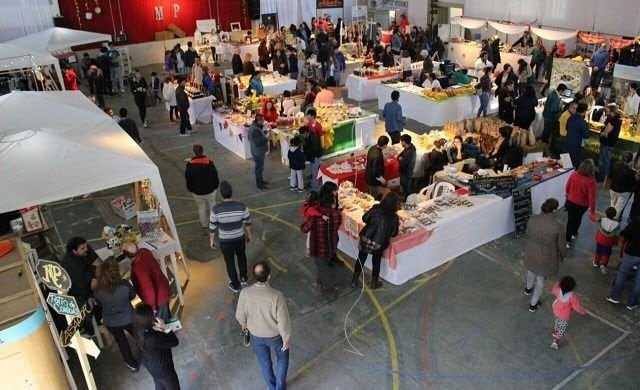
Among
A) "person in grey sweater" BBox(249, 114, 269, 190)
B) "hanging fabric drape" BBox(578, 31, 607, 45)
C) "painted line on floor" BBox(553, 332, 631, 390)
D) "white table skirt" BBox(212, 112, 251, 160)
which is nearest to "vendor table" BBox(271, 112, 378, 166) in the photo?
"white table skirt" BBox(212, 112, 251, 160)

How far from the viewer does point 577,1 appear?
1691 cm

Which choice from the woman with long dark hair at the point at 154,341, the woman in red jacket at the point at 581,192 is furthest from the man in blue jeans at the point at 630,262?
the woman with long dark hair at the point at 154,341

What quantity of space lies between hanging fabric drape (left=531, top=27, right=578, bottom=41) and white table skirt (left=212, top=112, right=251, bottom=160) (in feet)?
37.2

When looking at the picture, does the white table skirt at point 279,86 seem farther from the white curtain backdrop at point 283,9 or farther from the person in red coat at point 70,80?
the white curtain backdrop at point 283,9

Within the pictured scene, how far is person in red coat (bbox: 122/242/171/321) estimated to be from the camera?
529 centimetres

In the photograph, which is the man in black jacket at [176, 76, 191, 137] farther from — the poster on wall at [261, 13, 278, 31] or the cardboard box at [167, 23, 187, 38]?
the poster on wall at [261, 13, 278, 31]

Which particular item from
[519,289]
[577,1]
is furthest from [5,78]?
[577,1]

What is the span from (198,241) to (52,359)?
354 cm

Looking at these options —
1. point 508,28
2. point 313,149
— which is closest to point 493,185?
point 313,149

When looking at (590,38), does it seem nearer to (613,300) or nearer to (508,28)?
(508,28)

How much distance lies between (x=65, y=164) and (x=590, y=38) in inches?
626

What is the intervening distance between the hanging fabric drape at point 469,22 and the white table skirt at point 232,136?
39.3ft

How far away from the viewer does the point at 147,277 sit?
5355 millimetres

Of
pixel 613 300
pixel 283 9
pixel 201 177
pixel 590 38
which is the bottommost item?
pixel 613 300
